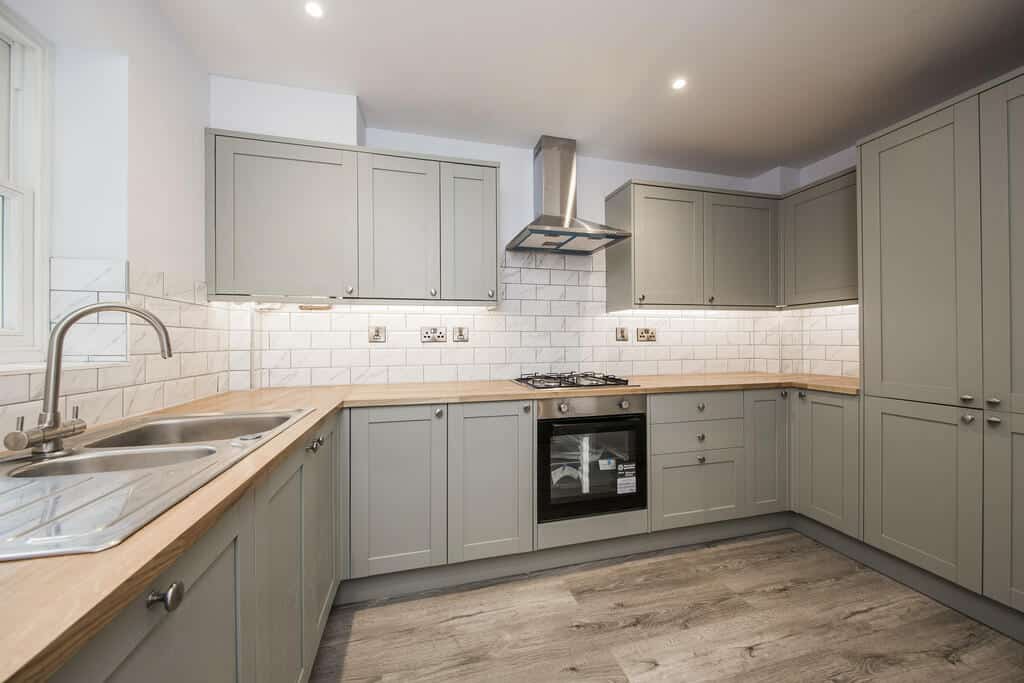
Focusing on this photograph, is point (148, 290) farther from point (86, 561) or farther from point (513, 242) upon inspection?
point (513, 242)

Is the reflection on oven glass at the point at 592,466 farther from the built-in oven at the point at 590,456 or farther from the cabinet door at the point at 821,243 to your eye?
the cabinet door at the point at 821,243

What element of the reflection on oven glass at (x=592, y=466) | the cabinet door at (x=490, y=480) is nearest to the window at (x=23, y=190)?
the cabinet door at (x=490, y=480)

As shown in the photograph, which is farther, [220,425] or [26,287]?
[220,425]

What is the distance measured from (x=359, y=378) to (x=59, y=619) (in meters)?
2.12

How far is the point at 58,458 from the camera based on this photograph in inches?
40.6

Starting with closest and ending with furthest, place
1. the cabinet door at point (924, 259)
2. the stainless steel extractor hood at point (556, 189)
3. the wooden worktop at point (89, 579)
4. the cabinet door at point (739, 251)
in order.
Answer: the wooden worktop at point (89, 579), the cabinet door at point (924, 259), the stainless steel extractor hood at point (556, 189), the cabinet door at point (739, 251)

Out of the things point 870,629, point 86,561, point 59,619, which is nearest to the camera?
point 59,619

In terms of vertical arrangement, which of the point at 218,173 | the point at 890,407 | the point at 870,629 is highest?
the point at 218,173

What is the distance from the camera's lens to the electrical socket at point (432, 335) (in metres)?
2.62

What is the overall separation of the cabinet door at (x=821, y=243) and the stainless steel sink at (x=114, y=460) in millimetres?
3237

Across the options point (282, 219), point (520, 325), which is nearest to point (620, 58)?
point (520, 325)

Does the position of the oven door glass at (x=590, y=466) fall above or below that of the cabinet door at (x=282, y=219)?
below

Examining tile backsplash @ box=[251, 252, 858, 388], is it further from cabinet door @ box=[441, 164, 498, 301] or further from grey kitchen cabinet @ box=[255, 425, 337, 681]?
grey kitchen cabinet @ box=[255, 425, 337, 681]

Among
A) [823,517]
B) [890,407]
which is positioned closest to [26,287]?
[890,407]
